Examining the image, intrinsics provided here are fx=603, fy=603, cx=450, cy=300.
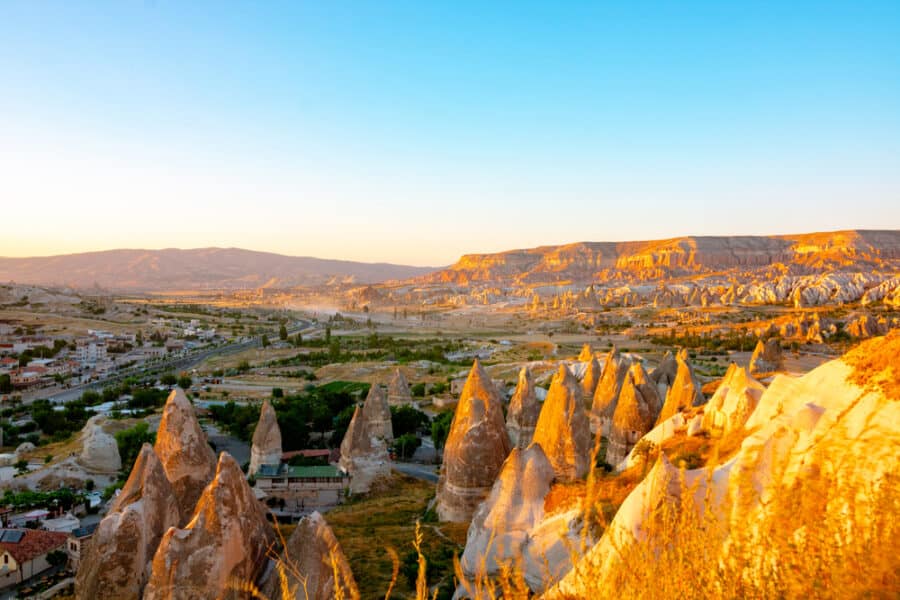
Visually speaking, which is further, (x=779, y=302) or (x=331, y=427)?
(x=779, y=302)

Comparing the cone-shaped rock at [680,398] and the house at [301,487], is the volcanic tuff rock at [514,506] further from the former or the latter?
the house at [301,487]

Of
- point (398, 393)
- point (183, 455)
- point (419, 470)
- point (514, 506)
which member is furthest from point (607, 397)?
point (183, 455)

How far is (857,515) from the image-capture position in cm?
423

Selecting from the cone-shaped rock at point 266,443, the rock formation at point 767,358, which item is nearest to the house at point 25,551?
the cone-shaped rock at point 266,443

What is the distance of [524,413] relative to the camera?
20594 millimetres

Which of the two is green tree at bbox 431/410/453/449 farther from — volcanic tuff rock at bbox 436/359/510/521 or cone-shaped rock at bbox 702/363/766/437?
cone-shaped rock at bbox 702/363/766/437

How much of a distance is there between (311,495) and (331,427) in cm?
1089

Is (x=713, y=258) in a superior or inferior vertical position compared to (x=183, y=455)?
superior

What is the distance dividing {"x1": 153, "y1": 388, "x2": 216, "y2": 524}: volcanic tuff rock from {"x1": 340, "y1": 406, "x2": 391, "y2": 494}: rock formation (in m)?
8.65

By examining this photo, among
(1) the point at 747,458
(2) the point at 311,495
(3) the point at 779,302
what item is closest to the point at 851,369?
(1) the point at 747,458

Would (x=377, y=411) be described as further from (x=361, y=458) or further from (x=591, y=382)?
(x=591, y=382)

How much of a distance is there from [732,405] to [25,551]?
1827 cm

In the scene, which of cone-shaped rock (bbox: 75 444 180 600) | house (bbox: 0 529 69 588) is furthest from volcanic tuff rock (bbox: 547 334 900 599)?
A: house (bbox: 0 529 69 588)

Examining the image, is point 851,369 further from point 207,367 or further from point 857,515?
point 207,367
